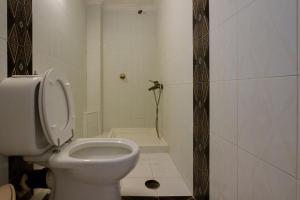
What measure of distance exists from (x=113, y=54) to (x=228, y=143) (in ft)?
9.60

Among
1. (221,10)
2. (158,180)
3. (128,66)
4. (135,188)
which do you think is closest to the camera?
(221,10)

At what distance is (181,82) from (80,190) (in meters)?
1.16

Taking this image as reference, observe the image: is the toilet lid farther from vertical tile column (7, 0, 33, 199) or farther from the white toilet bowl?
vertical tile column (7, 0, 33, 199)

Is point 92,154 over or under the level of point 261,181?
under

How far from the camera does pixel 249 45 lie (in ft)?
2.75

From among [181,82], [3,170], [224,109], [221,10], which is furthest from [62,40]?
[224,109]

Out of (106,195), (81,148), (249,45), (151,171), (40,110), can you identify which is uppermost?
(249,45)

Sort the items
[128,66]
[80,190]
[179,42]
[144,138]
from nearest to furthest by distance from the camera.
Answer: [80,190]
[179,42]
[144,138]
[128,66]

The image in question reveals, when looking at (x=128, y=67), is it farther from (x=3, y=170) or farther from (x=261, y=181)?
(x=261, y=181)

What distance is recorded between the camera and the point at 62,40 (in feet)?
7.04

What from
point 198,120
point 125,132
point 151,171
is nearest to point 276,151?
point 198,120

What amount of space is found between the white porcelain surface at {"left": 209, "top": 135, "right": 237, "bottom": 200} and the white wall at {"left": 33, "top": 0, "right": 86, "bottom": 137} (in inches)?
50.4

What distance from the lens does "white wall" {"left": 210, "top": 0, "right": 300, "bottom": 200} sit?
24.6 inches

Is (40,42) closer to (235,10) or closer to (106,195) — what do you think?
(106,195)
